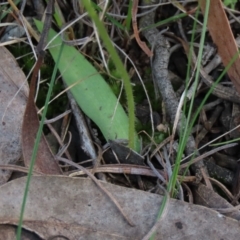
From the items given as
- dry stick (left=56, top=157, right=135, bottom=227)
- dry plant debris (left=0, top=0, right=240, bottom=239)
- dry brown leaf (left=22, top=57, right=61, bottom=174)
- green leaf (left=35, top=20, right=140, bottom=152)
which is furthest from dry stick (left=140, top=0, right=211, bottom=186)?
dry brown leaf (left=22, top=57, right=61, bottom=174)

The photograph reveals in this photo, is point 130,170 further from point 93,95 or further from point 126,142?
point 93,95

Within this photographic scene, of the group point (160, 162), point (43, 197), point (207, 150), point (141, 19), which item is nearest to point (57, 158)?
point (43, 197)

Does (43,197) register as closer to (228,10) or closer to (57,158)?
(57,158)

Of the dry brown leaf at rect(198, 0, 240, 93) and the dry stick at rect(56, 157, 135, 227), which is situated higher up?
the dry brown leaf at rect(198, 0, 240, 93)

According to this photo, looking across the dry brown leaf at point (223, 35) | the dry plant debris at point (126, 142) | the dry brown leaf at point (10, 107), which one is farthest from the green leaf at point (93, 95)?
the dry brown leaf at point (223, 35)

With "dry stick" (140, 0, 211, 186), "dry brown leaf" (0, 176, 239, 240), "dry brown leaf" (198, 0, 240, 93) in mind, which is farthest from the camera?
"dry stick" (140, 0, 211, 186)

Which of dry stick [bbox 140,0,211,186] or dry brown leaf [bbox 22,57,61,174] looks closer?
dry brown leaf [bbox 22,57,61,174]

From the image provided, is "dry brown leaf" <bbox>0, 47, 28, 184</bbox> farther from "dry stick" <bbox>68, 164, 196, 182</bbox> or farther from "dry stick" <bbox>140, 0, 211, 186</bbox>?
"dry stick" <bbox>140, 0, 211, 186</bbox>
